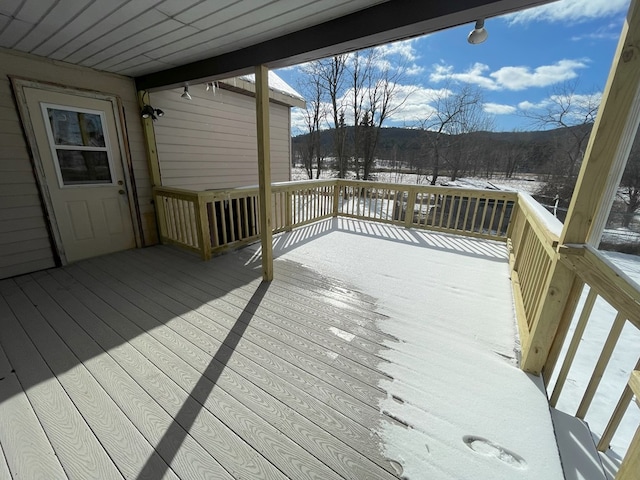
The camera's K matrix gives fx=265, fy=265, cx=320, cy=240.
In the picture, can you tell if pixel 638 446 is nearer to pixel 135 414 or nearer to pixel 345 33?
pixel 135 414

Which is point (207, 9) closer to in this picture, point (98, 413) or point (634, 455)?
point (98, 413)

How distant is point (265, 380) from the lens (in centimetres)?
174

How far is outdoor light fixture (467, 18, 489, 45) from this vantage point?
72.2 inches

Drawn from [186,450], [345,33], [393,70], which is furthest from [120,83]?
[393,70]

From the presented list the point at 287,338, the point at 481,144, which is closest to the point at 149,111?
the point at 287,338

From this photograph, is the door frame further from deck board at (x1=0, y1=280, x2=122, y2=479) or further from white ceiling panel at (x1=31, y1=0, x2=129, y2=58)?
deck board at (x1=0, y1=280, x2=122, y2=479)

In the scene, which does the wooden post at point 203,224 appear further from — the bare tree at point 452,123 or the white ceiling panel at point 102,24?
the bare tree at point 452,123

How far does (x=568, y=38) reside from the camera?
11.6 meters

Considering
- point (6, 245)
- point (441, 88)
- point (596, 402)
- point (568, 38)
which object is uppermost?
point (568, 38)

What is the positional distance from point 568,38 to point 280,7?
54.0 ft

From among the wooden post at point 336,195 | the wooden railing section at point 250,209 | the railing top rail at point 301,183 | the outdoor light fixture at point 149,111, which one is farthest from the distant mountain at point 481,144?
the outdoor light fixture at point 149,111

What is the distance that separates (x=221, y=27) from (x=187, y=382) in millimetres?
2731

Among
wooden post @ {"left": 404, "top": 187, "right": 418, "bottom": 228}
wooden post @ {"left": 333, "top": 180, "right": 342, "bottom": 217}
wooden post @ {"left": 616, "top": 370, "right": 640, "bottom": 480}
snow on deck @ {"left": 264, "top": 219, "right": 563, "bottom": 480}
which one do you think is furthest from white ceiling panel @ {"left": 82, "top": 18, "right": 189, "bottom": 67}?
wooden post @ {"left": 404, "top": 187, "right": 418, "bottom": 228}

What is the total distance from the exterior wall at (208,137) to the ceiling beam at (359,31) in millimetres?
1620
